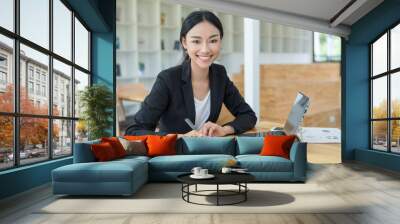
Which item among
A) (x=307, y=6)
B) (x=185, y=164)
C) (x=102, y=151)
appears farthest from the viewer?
(x=307, y=6)

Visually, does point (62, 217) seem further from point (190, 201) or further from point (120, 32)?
point (120, 32)

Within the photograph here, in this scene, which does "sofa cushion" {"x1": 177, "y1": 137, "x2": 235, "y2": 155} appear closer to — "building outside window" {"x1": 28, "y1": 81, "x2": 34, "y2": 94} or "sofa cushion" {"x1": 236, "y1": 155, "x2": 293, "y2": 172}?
"sofa cushion" {"x1": 236, "y1": 155, "x2": 293, "y2": 172}

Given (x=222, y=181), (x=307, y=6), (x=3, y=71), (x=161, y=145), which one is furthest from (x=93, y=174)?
(x=307, y=6)

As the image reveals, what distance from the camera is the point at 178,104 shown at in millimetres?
7934

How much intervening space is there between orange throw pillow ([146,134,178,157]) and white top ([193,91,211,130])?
1.34 meters

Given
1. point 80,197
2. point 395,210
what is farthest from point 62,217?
point 395,210

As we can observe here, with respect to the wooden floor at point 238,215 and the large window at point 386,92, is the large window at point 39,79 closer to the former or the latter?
the wooden floor at point 238,215

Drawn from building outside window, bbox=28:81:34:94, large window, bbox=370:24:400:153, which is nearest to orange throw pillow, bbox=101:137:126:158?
building outside window, bbox=28:81:34:94

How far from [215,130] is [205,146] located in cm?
115

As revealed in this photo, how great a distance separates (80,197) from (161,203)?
0.99m

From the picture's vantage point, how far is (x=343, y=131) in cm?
996

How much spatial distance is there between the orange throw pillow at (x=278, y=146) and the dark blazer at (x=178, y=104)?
1.60m

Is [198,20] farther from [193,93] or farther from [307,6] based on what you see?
[307,6]

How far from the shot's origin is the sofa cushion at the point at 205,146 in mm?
6711
